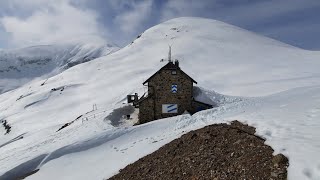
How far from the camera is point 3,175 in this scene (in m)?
28.7

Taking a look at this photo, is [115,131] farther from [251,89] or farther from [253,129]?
[251,89]

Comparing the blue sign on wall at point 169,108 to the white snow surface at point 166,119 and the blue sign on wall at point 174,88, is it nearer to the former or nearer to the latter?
the blue sign on wall at point 174,88

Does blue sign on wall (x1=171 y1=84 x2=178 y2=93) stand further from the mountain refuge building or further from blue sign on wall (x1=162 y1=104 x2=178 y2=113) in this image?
blue sign on wall (x1=162 y1=104 x2=178 y2=113)

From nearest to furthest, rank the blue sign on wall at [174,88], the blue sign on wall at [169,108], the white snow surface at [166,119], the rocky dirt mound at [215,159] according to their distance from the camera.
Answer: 1. the rocky dirt mound at [215,159]
2. the white snow surface at [166,119]
3. the blue sign on wall at [169,108]
4. the blue sign on wall at [174,88]

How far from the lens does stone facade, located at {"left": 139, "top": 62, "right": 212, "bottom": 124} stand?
4447cm

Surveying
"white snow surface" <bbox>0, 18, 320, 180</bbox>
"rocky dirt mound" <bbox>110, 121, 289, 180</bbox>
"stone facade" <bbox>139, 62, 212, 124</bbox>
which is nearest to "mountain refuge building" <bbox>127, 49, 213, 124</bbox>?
"stone facade" <bbox>139, 62, 212, 124</bbox>

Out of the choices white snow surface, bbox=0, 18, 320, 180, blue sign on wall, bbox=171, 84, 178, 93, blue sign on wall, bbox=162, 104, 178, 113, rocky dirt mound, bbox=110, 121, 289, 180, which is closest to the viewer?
rocky dirt mound, bbox=110, 121, 289, 180

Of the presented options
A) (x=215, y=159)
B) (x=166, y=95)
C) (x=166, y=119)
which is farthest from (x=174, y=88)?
(x=215, y=159)

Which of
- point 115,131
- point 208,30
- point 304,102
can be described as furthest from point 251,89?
point 208,30

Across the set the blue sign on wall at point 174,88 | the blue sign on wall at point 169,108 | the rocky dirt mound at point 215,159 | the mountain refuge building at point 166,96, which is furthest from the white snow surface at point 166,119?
the blue sign on wall at point 169,108

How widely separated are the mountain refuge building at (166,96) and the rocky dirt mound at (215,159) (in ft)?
78.6

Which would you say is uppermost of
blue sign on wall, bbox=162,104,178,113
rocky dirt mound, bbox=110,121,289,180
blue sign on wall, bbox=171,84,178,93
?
blue sign on wall, bbox=171,84,178,93

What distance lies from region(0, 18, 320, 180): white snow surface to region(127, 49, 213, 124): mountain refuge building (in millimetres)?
3131

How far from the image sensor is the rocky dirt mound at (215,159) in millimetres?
12969
